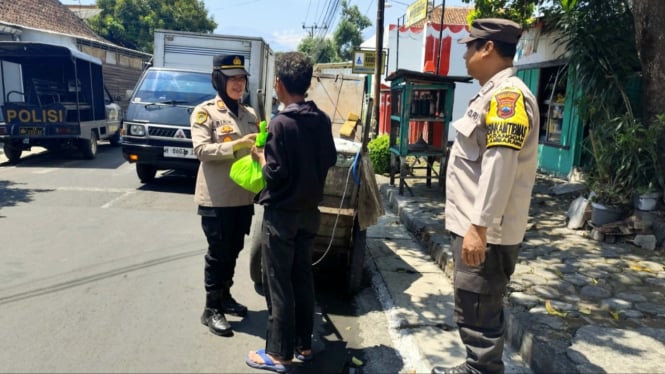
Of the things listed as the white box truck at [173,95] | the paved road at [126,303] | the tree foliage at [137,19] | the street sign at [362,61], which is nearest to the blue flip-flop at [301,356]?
the paved road at [126,303]

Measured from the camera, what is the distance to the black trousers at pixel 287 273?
2.81 metres

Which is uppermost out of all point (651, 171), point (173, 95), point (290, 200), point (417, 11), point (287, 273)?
point (417, 11)

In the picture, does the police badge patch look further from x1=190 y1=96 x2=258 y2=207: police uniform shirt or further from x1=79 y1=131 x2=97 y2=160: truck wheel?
x1=79 y1=131 x2=97 y2=160: truck wheel

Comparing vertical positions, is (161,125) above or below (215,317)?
above

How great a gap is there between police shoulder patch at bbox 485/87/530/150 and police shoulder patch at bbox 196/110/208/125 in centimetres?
187

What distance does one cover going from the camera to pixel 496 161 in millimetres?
2256

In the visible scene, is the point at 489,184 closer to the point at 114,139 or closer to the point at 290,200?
the point at 290,200

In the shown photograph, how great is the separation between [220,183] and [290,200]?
0.77 meters

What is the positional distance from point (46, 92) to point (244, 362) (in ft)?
39.0

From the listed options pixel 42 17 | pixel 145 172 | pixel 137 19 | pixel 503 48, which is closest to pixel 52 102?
pixel 145 172

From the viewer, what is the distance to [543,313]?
3.57 m

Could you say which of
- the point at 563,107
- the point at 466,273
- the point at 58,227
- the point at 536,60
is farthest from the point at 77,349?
the point at 536,60

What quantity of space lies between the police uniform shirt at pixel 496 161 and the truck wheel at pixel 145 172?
22.7ft

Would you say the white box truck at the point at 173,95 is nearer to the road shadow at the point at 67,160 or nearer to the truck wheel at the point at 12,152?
the road shadow at the point at 67,160
